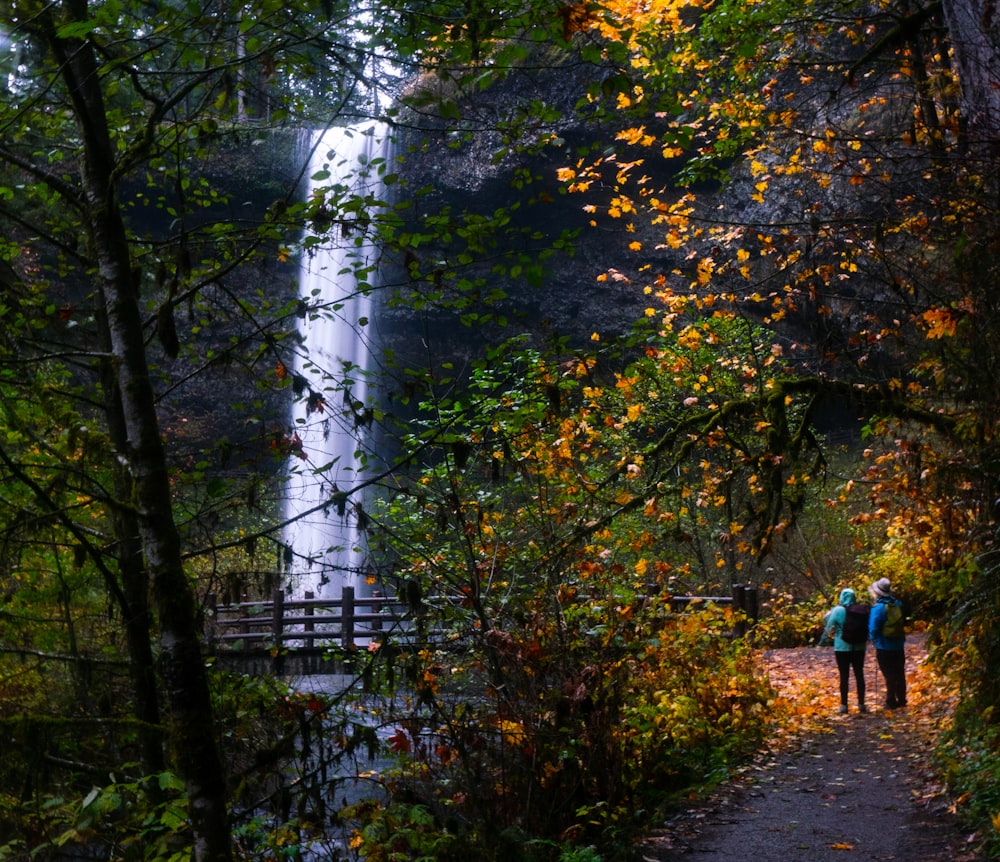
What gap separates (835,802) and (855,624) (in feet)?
13.2

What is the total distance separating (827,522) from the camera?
18.3 meters

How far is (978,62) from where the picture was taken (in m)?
5.77

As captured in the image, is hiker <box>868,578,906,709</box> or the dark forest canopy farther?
hiker <box>868,578,906,709</box>

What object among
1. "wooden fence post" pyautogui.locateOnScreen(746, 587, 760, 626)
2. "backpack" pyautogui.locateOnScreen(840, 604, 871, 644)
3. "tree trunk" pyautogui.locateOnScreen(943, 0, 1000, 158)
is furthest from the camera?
"wooden fence post" pyautogui.locateOnScreen(746, 587, 760, 626)

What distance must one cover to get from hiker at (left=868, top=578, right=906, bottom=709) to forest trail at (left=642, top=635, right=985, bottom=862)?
32 cm

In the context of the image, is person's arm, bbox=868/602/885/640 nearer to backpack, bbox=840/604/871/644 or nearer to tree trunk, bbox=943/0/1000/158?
backpack, bbox=840/604/871/644

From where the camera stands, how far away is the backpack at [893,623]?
9.73 m

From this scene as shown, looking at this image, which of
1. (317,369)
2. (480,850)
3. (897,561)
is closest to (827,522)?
(897,561)

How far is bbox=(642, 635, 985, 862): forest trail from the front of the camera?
18.4ft

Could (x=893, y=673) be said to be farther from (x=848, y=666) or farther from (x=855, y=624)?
(x=855, y=624)

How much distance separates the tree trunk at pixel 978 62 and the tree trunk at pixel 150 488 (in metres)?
4.80

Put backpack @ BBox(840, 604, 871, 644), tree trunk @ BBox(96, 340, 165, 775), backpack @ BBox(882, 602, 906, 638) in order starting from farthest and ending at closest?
backpack @ BBox(840, 604, 871, 644), backpack @ BBox(882, 602, 906, 638), tree trunk @ BBox(96, 340, 165, 775)

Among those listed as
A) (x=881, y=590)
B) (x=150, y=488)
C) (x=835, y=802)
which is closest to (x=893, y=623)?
(x=881, y=590)

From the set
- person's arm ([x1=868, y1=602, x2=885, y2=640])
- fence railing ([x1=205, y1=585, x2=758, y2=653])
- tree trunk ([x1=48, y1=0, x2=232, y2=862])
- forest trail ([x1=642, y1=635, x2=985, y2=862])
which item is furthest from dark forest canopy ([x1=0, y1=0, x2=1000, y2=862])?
fence railing ([x1=205, y1=585, x2=758, y2=653])
